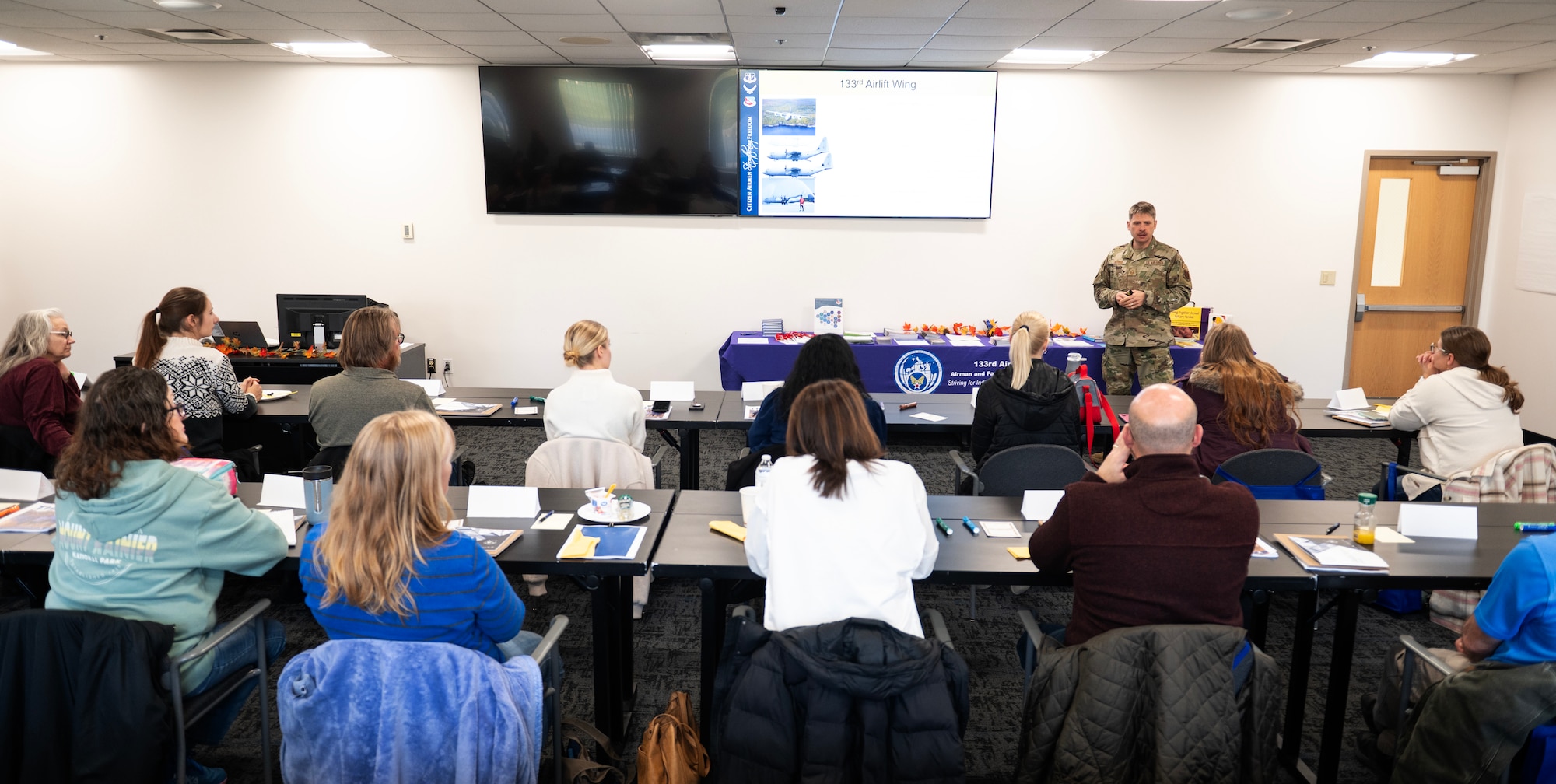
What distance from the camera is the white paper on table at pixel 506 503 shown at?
2777 mm

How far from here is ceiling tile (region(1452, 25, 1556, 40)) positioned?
5344mm

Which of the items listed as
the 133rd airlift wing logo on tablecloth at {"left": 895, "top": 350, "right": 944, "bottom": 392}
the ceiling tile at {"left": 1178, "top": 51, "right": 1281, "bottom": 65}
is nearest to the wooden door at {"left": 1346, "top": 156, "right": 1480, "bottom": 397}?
the ceiling tile at {"left": 1178, "top": 51, "right": 1281, "bottom": 65}

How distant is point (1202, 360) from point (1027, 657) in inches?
79.5

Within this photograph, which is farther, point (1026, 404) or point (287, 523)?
point (1026, 404)

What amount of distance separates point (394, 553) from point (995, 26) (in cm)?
495

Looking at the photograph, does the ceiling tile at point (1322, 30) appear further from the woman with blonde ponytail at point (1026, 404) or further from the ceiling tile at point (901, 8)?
the woman with blonde ponytail at point (1026, 404)

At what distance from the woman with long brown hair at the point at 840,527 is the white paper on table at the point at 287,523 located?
4.50 ft

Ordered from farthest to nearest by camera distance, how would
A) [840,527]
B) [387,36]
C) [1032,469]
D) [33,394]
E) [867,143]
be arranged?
[867,143]
[387,36]
[33,394]
[1032,469]
[840,527]

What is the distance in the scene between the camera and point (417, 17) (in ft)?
17.7

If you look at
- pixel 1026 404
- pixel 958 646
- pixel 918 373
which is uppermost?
pixel 1026 404

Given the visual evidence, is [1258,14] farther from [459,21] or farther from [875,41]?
[459,21]

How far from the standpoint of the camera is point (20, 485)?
288 centimetres

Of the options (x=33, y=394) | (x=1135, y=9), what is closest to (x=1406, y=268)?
(x=1135, y=9)

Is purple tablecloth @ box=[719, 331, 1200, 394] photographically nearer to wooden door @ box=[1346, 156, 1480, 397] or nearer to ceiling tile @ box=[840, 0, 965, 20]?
wooden door @ box=[1346, 156, 1480, 397]
